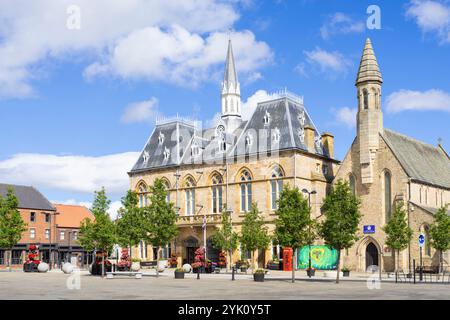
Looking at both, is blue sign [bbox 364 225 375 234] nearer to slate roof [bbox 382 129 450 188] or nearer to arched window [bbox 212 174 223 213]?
slate roof [bbox 382 129 450 188]

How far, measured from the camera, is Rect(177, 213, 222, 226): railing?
224 ft

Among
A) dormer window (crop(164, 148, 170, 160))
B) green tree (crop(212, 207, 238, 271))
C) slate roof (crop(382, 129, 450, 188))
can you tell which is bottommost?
green tree (crop(212, 207, 238, 271))

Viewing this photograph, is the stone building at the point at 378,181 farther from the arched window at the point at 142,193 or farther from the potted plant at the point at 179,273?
the arched window at the point at 142,193

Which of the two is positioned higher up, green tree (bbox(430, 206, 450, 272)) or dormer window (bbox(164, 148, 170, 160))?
dormer window (bbox(164, 148, 170, 160))

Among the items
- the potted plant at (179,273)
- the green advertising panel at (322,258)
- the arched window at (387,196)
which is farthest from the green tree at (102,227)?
the arched window at (387,196)

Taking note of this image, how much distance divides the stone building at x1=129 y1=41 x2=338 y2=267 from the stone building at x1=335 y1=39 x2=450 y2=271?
5.80 metres

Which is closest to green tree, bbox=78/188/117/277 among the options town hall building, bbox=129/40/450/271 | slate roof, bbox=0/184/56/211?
town hall building, bbox=129/40/450/271

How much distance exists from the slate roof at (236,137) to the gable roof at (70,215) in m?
Result: 19.8

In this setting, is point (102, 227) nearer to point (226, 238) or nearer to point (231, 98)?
point (226, 238)

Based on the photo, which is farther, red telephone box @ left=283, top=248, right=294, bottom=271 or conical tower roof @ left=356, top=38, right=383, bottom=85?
red telephone box @ left=283, top=248, right=294, bottom=271

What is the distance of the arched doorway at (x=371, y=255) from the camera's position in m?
58.3

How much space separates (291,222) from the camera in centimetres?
4353
